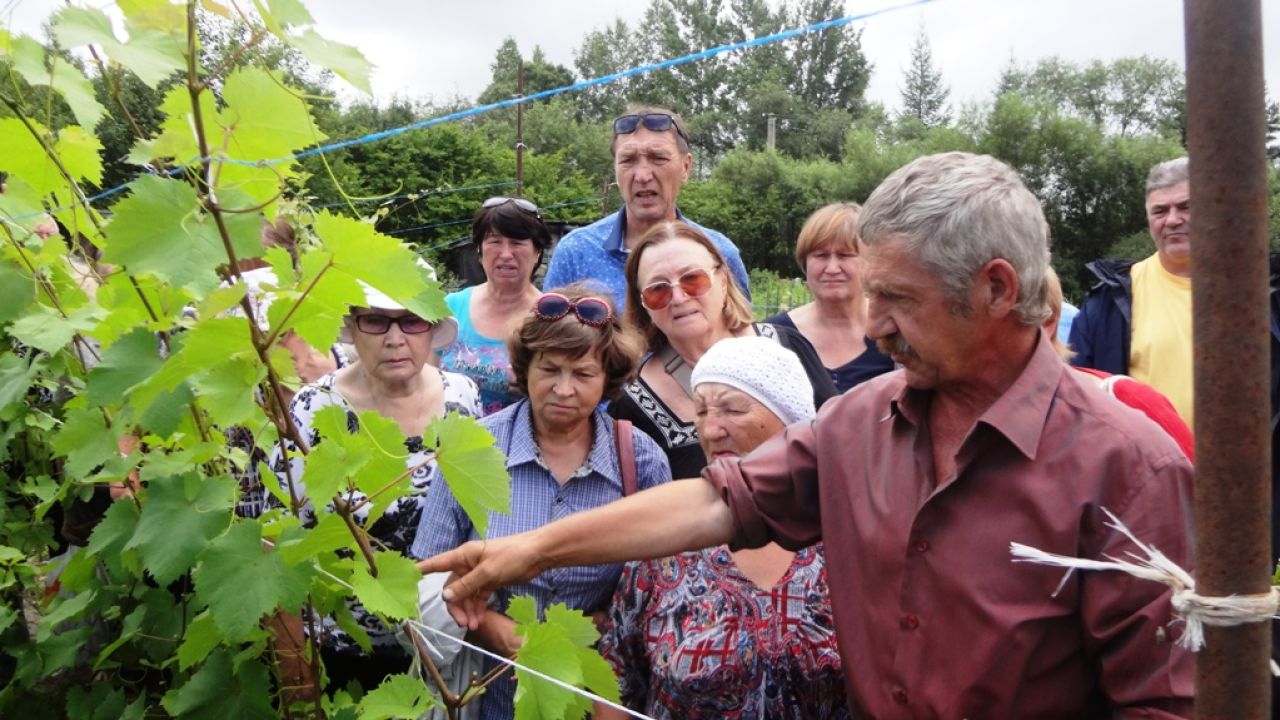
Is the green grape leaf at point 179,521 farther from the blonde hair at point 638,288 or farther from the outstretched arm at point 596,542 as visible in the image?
the blonde hair at point 638,288

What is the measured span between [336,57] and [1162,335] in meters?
4.08

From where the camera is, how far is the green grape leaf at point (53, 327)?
1888 millimetres

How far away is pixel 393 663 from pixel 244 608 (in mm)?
1439

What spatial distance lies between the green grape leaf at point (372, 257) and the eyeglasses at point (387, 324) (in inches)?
73.9

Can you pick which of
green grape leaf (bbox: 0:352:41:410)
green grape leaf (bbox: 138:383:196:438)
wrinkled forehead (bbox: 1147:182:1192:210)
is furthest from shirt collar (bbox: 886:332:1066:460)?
wrinkled forehead (bbox: 1147:182:1192:210)

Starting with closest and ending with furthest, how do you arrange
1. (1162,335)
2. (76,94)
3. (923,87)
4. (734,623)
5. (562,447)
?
(76,94) < (734,623) < (562,447) < (1162,335) < (923,87)

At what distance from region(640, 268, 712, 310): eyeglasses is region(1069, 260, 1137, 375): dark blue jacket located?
2161 mm

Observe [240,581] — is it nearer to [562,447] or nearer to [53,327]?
[53,327]

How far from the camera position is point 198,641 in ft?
5.94

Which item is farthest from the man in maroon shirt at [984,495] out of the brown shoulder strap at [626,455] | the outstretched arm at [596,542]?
the brown shoulder strap at [626,455]

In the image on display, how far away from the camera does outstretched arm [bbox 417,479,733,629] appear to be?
2.12 meters

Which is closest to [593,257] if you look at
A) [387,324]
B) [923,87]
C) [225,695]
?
[387,324]

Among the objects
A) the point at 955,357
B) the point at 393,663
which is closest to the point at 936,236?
the point at 955,357

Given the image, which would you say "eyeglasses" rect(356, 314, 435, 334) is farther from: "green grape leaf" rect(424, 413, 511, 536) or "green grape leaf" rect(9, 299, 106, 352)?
"green grape leaf" rect(424, 413, 511, 536)
